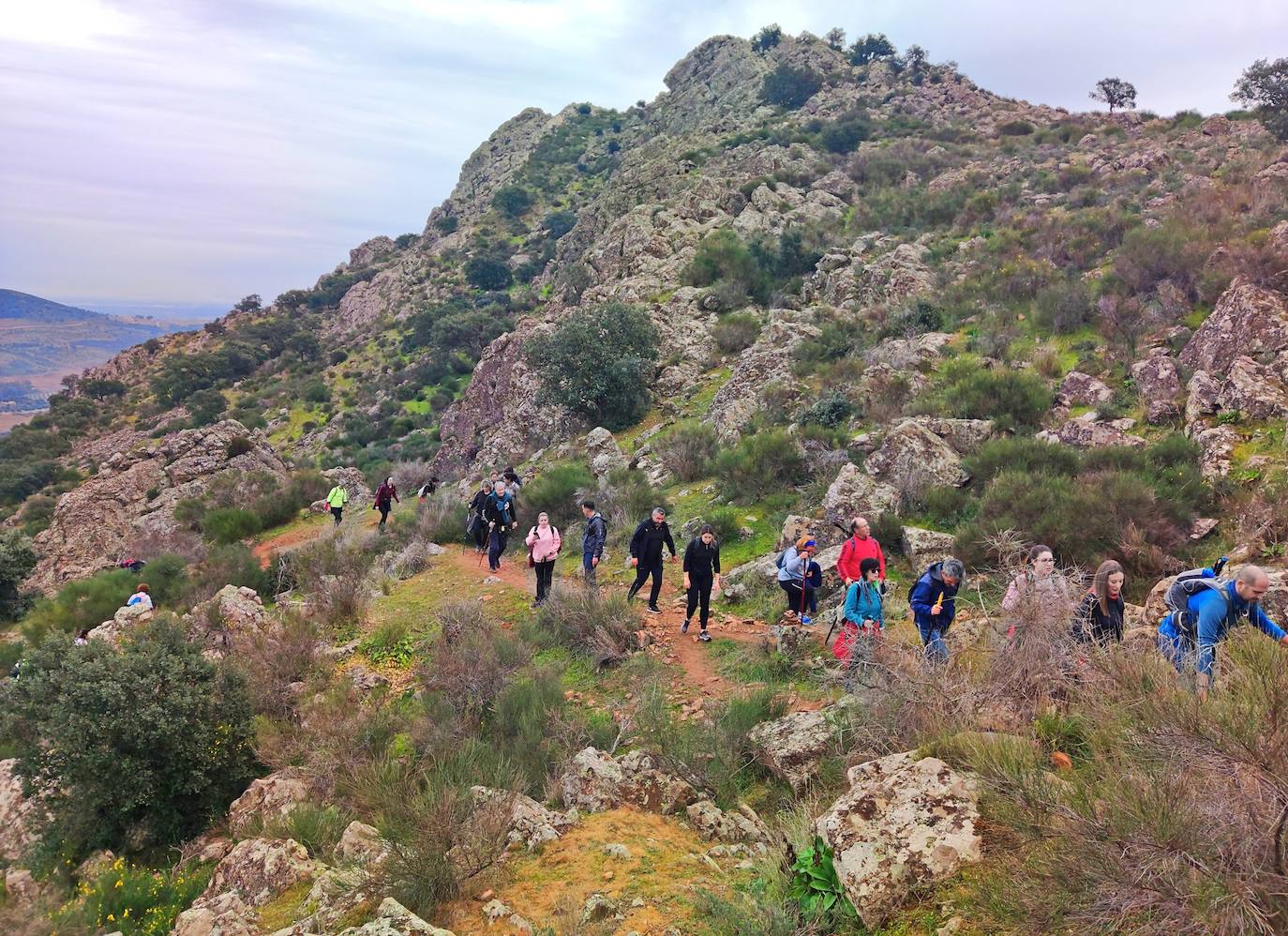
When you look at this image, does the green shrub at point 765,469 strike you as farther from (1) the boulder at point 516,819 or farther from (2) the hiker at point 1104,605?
(1) the boulder at point 516,819

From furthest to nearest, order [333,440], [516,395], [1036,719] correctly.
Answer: [333,440] → [516,395] → [1036,719]

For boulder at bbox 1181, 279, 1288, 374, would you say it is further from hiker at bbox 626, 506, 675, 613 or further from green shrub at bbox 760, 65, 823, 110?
green shrub at bbox 760, 65, 823, 110

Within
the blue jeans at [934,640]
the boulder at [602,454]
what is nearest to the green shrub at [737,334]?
the boulder at [602,454]

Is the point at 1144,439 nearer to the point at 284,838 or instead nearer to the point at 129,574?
the point at 284,838

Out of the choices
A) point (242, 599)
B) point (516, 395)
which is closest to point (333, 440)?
point (516, 395)

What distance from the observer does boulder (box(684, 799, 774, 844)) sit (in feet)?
13.9

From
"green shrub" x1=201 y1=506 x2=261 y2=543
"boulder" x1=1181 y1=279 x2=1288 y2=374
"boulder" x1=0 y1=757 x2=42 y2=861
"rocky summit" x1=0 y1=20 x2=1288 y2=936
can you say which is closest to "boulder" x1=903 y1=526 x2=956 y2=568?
"rocky summit" x1=0 y1=20 x2=1288 y2=936

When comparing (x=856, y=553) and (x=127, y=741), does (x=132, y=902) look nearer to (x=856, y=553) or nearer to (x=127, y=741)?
(x=127, y=741)

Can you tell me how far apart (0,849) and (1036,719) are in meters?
9.41

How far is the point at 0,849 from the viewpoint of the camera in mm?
6543

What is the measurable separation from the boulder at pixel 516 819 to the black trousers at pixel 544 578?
4.92 metres

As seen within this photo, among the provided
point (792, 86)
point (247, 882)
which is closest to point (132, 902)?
point (247, 882)

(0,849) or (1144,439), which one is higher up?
(1144,439)

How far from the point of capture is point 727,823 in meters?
4.41
